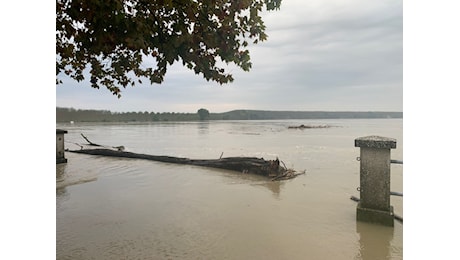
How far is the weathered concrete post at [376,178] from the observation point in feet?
10.5

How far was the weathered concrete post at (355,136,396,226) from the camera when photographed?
319cm

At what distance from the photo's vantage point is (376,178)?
128 inches

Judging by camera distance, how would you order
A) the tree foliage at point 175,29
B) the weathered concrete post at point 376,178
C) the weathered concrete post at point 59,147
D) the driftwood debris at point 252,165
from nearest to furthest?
the tree foliage at point 175,29, the weathered concrete post at point 376,178, the driftwood debris at point 252,165, the weathered concrete post at point 59,147

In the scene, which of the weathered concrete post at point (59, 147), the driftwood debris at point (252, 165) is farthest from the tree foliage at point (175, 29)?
the weathered concrete post at point (59, 147)

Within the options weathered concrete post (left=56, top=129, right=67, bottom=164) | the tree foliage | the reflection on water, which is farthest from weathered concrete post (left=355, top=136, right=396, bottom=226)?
weathered concrete post (left=56, top=129, right=67, bottom=164)

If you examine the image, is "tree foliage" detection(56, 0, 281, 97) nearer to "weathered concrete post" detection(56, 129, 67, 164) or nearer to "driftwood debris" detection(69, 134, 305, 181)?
"driftwood debris" detection(69, 134, 305, 181)

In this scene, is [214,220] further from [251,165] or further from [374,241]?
[251,165]

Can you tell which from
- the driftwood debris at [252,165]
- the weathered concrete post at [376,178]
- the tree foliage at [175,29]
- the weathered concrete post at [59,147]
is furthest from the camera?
the weathered concrete post at [59,147]

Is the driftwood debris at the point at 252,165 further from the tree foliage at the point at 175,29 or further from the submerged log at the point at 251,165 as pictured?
the tree foliage at the point at 175,29

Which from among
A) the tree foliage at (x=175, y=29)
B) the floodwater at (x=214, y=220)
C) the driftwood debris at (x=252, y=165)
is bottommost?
the floodwater at (x=214, y=220)

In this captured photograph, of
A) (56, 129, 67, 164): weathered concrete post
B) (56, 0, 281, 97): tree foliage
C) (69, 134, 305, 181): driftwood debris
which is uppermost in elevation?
(56, 0, 281, 97): tree foliage

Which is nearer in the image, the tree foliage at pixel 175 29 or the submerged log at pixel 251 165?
the tree foliage at pixel 175 29
